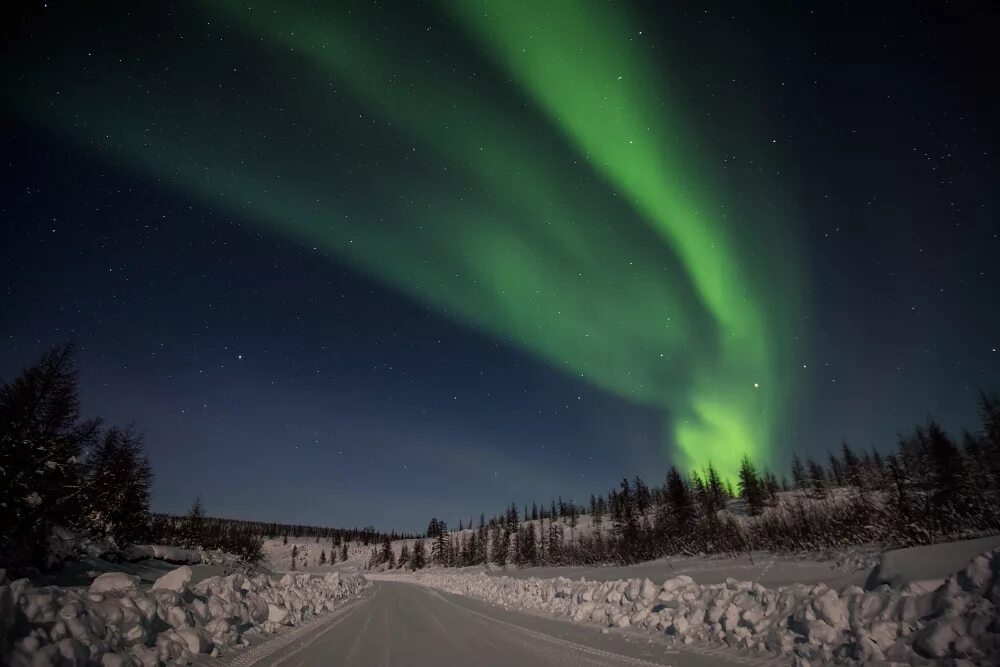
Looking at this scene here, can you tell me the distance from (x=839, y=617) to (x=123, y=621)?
386 inches

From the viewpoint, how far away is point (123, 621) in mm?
6082

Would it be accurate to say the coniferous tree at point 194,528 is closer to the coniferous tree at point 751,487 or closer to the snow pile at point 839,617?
the snow pile at point 839,617

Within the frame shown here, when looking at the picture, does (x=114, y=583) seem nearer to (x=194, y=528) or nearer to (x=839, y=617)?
(x=839, y=617)

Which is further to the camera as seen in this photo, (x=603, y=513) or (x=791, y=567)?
(x=603, y=513)

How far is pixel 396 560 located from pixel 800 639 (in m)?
179

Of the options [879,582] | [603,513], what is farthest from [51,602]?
[603,513]

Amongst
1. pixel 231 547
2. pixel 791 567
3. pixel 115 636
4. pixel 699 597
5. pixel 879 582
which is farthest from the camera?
pixel 231 547

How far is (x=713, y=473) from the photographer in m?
122

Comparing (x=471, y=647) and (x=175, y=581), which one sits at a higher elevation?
(x=175, y=581)

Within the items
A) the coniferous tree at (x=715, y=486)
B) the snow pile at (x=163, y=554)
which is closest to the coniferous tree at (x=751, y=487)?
the coniferous tree at (x=715, y=486)

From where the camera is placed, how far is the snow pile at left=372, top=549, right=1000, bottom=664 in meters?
4.52

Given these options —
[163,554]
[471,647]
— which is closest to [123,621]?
[471,647]

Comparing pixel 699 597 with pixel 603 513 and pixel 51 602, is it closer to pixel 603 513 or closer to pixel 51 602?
pixel 51 602

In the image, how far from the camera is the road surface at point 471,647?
6.56 metres
